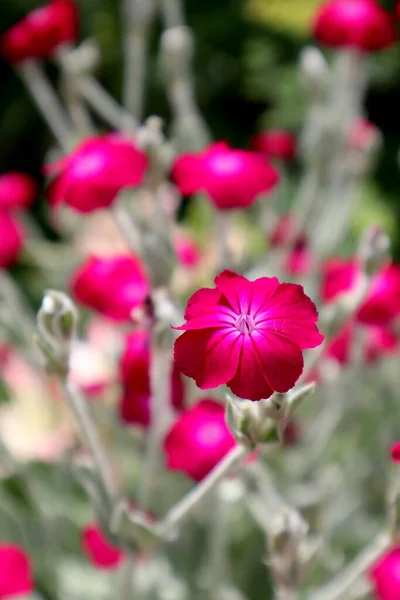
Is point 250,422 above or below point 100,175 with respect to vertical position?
below

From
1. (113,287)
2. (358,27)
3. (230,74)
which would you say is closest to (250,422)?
(113,287)

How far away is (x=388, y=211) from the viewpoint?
66.7 inches

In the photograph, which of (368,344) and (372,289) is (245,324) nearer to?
(372,289)

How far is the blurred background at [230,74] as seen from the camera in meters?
1.92

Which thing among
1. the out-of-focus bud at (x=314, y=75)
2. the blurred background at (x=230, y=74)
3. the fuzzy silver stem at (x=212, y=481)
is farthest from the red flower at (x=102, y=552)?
the blurred background at (x=230, y=74)

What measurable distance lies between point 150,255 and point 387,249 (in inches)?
6.9

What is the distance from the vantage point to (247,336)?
15.0 inches

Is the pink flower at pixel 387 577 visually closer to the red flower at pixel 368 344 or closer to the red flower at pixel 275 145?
the red flower at pixel 368 344

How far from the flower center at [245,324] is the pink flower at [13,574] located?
35cm

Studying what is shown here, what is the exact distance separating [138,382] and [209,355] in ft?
0.79

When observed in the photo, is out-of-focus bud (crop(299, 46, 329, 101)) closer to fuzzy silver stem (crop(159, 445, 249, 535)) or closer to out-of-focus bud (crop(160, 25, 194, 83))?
out-of-focus bud (crop(160, 25, 194, 83))

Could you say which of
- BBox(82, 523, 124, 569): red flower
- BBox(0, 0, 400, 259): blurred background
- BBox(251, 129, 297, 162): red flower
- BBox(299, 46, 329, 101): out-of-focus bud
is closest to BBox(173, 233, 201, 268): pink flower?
BBox(251, 129, 297, 162): red flower

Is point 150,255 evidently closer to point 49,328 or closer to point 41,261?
point 49,328

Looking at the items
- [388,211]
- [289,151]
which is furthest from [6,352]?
[388,211]
